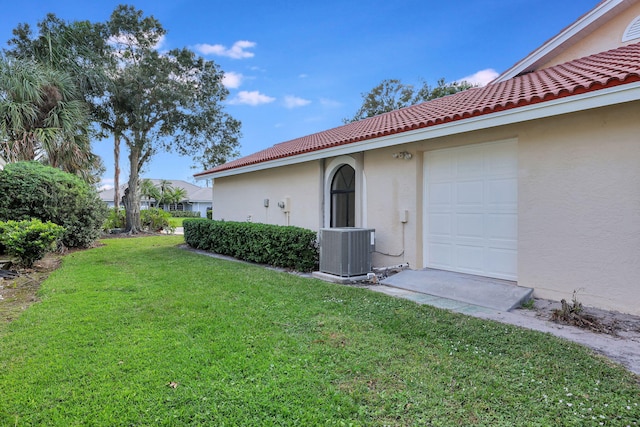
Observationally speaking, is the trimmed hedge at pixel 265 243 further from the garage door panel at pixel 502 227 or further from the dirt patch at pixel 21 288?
the dirt patch at pixel 21 288

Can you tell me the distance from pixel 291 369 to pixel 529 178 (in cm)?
501

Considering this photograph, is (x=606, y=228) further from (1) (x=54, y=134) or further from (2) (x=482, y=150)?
(1) (x=54, y=134)

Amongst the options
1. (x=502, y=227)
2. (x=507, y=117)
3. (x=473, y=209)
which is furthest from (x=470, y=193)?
(x=507, y=117)

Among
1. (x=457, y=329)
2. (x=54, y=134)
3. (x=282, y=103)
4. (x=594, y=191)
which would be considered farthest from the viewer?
(x=282, y=103)

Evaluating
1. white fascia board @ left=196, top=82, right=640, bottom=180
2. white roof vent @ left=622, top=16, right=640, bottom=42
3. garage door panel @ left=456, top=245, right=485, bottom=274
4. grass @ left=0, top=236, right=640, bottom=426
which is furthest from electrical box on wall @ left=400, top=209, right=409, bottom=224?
white roof vent @ left=622, top=16, right=640, bottom=42

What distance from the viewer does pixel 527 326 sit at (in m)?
4.72

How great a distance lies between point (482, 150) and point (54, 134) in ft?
48.5

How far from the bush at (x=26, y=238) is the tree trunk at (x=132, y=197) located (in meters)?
12.3

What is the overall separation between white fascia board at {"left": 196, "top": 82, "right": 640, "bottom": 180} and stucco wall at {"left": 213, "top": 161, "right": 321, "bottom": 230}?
1671 mm

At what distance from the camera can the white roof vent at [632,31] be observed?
8.08 metres

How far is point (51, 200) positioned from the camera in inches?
467

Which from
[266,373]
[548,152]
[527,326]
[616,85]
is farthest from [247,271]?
[616,85]

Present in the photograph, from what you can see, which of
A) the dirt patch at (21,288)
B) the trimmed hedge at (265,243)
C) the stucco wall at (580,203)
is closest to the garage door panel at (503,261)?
the stucco wall at (580,203)

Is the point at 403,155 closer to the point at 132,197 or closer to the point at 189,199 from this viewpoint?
the point at 132,197
